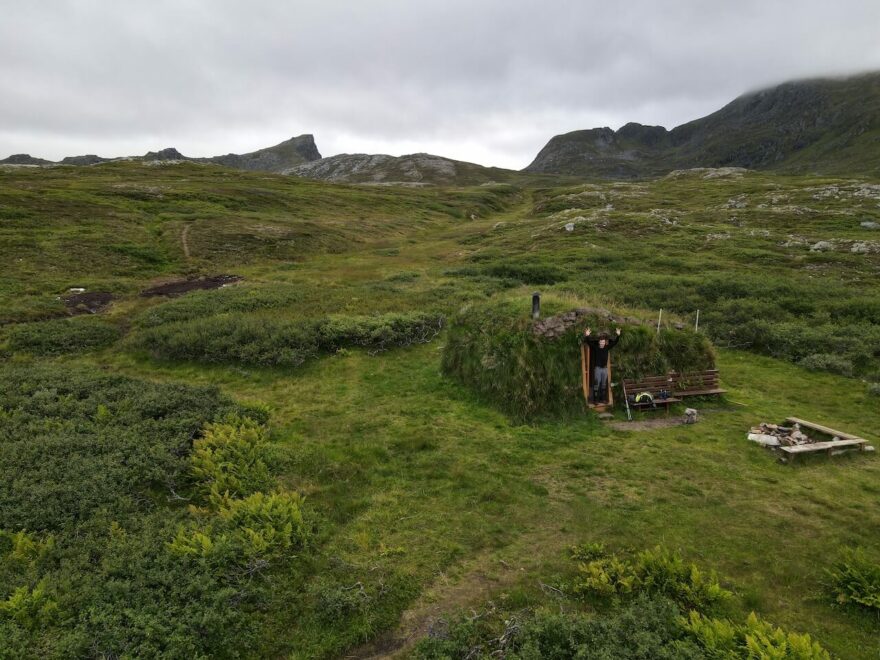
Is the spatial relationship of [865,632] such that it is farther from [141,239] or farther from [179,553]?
[141,239]

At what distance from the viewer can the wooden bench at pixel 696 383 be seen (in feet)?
55.4

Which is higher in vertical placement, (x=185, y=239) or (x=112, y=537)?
(x=185, y=239)

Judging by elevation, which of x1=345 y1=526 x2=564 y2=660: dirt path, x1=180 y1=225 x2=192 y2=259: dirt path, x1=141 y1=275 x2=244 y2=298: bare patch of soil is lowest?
x1=345 y1=526 x2=564 y2=660: dirt path

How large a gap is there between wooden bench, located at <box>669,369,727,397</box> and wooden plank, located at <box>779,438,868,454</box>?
396 centimetres

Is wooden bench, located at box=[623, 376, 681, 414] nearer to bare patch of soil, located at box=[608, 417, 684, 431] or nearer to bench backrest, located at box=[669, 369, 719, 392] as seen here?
bench backrest, located at box=[669, 369, 719, 392]

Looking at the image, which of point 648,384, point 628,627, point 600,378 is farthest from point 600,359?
point 628,627

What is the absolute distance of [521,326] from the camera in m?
17.3

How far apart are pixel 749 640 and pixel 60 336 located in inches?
1225

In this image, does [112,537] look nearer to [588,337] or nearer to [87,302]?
[588,337]

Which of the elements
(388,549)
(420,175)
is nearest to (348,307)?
(388,549)

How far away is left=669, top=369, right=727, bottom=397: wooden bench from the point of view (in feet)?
55.4

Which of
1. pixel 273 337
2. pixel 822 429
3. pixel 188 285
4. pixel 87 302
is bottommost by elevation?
pixel 822 429

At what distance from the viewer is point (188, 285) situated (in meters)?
39.3

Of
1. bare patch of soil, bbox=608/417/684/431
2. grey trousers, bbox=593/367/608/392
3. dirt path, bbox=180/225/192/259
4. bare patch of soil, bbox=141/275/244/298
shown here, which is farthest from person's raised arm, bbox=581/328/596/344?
dirt path, bbox=180/225/192/259
